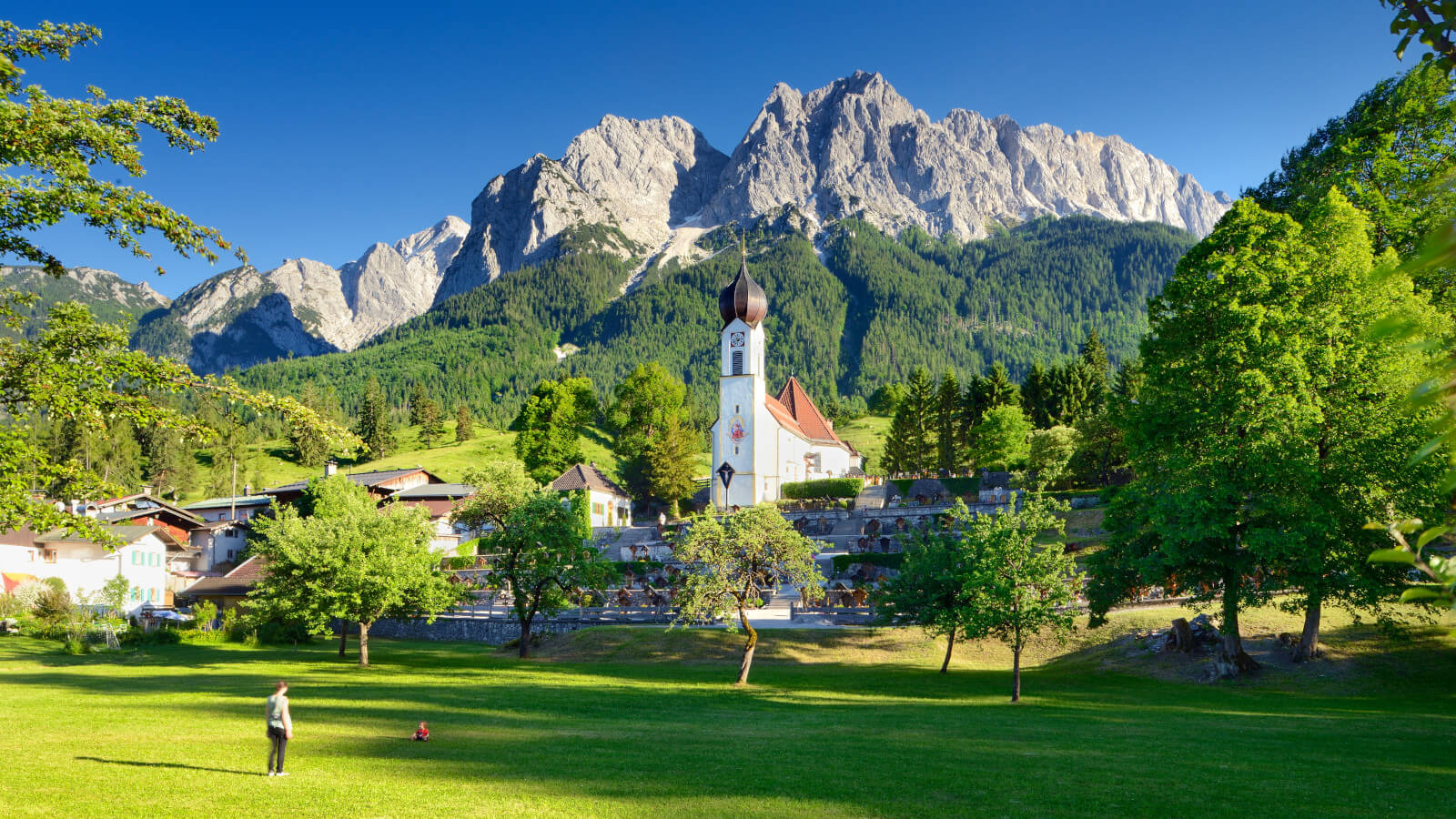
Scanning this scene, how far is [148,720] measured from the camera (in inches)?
782

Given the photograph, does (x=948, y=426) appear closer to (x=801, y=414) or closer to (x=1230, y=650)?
(x=801, y=414)

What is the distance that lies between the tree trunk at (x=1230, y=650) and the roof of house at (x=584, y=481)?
161ft

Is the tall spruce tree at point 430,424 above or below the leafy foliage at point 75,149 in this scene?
above

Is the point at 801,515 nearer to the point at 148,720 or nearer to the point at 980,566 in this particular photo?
the point at 980,566

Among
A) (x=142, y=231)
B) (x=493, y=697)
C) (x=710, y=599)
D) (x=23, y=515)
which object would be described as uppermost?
(x=142, y=231)

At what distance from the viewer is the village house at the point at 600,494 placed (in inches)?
2734

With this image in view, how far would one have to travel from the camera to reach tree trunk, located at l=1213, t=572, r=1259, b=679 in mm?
25303

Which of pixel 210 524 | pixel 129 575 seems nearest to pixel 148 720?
pixel 129 575

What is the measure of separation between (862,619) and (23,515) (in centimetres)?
3152

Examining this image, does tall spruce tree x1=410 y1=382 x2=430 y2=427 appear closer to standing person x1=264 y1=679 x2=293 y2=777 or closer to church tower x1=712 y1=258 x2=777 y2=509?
church tower x1=712 y1=258 x2=777 y2=509

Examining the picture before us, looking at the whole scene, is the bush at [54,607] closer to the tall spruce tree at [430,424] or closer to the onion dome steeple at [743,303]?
the onion dome steeple at [743,303]

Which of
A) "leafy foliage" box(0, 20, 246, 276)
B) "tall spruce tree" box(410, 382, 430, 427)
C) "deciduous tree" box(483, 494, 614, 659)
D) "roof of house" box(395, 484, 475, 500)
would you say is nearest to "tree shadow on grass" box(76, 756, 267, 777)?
"leafy foliage" box(0, 20, 246, 276)

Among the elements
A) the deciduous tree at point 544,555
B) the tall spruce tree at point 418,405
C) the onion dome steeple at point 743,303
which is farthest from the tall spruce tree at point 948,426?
the tall spruce tree at point 418,405

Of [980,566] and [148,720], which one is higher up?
[980,566]
